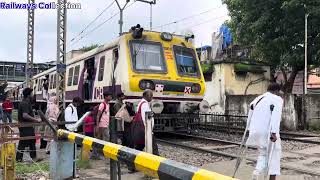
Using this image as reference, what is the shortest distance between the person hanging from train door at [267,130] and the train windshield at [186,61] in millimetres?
7503

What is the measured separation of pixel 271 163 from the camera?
257 inches

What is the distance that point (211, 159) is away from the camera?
10.6 metres

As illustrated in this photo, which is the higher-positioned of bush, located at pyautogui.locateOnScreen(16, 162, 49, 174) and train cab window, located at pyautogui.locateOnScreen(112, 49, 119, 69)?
train cab window, located at pyautogui.locateOnScreen(112, 49, 119, 69)

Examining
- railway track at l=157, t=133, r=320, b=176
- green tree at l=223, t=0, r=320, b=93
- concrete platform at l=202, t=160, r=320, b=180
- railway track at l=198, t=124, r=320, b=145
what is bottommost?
concrete platform at l=202, t=160, r=320, b=180

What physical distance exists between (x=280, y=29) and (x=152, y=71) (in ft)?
38.8

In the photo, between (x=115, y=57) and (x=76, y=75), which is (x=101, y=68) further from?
(x=76, y=75)

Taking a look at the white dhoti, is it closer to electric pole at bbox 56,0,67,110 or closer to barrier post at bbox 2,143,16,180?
barrier post at bbox 2,143,16,180

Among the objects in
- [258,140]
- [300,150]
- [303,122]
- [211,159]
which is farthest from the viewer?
[303,122]

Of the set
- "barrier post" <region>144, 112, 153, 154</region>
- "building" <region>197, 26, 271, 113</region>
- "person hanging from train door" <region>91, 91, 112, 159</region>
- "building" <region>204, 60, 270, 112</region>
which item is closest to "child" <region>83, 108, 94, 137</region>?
"person hanging from train door" <region>91, 91, 112, 159</region>

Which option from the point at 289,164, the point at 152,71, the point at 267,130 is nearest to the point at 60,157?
the point at 267,130

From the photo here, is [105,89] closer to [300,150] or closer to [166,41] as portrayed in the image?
[166,41]

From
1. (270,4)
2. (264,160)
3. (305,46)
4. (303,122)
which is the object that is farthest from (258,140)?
(270,4)

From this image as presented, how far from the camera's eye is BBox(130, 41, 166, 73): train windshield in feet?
43.6

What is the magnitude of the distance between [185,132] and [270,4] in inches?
432
